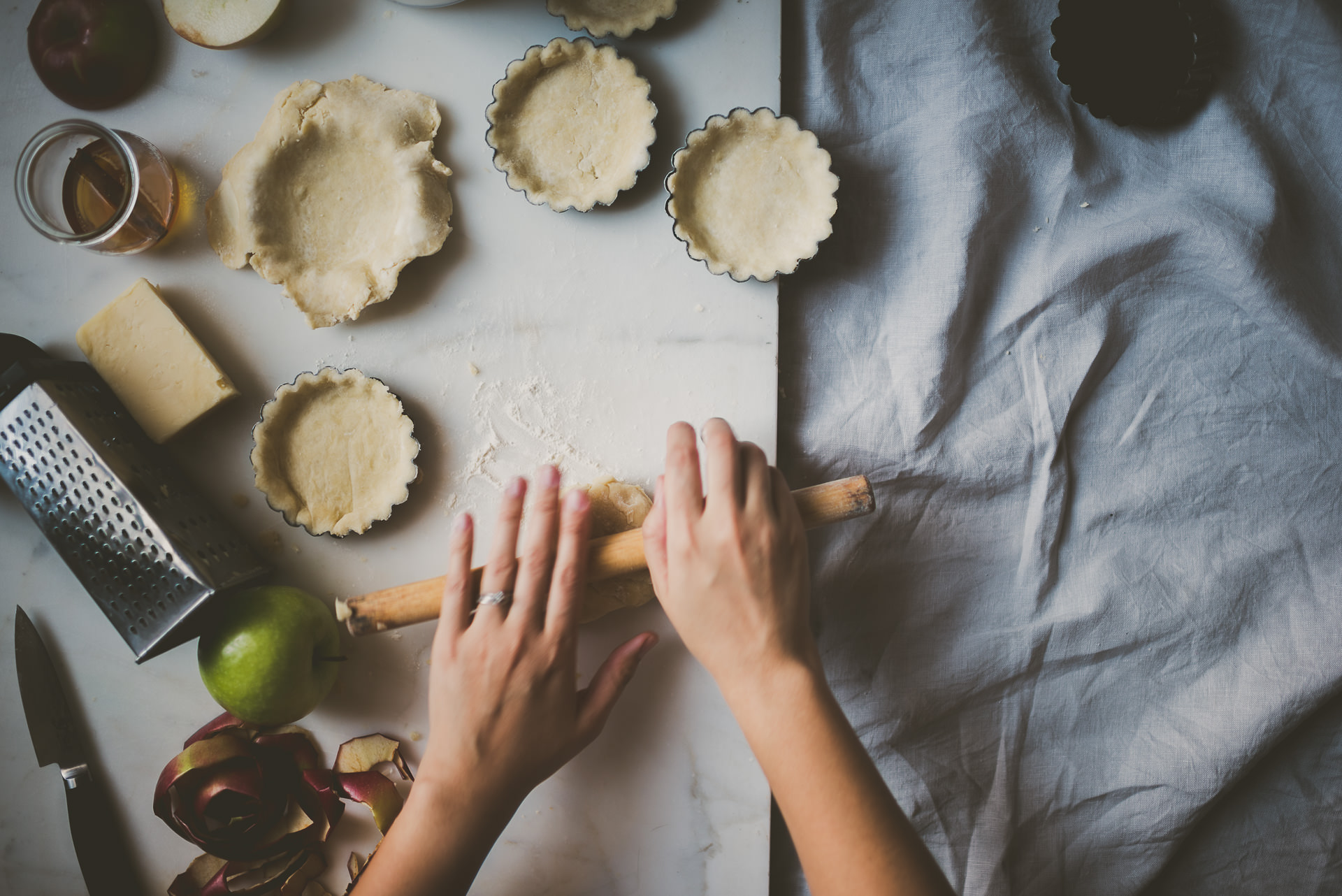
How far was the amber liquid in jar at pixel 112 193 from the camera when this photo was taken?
1.49 meters

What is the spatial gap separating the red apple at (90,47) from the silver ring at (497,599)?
4.27ft

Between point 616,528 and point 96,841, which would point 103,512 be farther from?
Answer: point 616,528

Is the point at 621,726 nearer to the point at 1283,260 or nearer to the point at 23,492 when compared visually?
the point at 23,492

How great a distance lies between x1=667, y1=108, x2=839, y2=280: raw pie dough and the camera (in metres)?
1.52

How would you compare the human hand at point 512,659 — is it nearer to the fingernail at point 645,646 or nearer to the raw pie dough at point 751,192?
the fingernail at point 645,646

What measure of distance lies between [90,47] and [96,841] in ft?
5.17

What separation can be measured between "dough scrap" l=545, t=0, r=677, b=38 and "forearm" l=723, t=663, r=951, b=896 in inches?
50.6

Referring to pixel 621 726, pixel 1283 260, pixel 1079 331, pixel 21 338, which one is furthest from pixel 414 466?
pixel 1283 260

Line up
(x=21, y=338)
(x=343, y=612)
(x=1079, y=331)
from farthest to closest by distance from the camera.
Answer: (x=1079, y=331), (x=21, y=338), (x=343, y=612)

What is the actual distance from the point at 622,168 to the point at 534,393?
50 centimetres

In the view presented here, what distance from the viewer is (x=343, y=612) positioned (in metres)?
1.29

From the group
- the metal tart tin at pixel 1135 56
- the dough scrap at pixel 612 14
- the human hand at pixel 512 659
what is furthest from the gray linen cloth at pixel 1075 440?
the human hand at pixel 512 659

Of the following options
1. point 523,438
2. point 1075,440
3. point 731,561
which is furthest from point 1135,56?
point 523,438

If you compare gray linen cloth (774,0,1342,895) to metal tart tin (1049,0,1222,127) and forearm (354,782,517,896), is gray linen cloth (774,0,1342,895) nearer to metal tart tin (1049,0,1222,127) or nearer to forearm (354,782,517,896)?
metal tart tin (1049,0,1222,127)
